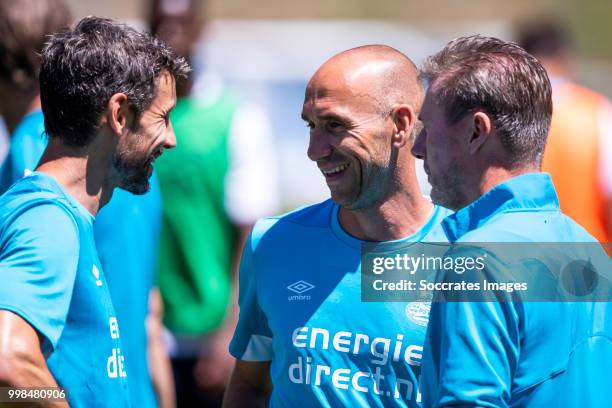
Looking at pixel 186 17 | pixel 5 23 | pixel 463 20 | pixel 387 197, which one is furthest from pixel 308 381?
pixel 463 20

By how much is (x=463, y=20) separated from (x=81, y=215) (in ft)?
53.5

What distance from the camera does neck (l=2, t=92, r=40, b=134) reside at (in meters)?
4.38

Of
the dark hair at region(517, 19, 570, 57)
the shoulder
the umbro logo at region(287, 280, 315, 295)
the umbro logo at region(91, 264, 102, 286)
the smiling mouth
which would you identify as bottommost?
the umbro logo at region(287, 280, 315, 295)

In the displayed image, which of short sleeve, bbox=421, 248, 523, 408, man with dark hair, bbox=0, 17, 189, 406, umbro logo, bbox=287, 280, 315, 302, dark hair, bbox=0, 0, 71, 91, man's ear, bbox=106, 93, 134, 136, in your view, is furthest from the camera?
dark hair, bbox=0, 0, 71, 91

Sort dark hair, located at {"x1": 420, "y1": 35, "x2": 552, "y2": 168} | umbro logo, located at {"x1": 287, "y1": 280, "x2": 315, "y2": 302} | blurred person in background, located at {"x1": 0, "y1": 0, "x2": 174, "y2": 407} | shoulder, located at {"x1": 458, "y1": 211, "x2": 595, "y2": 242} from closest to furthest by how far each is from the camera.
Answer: shoulder, located at {"x1": 458, "y1": 211, "x2": 595, "y2": 242} → dark hair, located at {"x1": 420, "y1": 35, "x2": 552, "y2": 168} → umbro logo, located at {"x1": 287, "y1": 280, "x2": 315, "y2": 302} → blurred person in background, located at {"x1": 0, "y1": 0, "x2": 174, "y2": 407}

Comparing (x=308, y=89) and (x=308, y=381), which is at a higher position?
(x=308, y=89)

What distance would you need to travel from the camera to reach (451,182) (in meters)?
2.79

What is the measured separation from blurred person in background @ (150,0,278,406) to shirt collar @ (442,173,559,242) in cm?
324

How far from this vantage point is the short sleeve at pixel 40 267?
9.09 ft

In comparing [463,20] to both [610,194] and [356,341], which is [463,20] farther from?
[356,341]

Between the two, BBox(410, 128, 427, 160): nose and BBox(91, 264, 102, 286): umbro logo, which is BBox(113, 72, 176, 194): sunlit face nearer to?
BBox(91, 264, 102, 286): umbro logo

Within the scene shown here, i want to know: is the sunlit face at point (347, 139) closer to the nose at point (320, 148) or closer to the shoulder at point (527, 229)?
the nose at point (320, 148)

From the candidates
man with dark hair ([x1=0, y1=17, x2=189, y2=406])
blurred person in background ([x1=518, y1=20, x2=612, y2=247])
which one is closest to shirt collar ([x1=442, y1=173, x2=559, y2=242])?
man with dark hair ([x1=0, y1=17, x2=189, y2=406])

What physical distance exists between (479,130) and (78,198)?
1.24 metres
